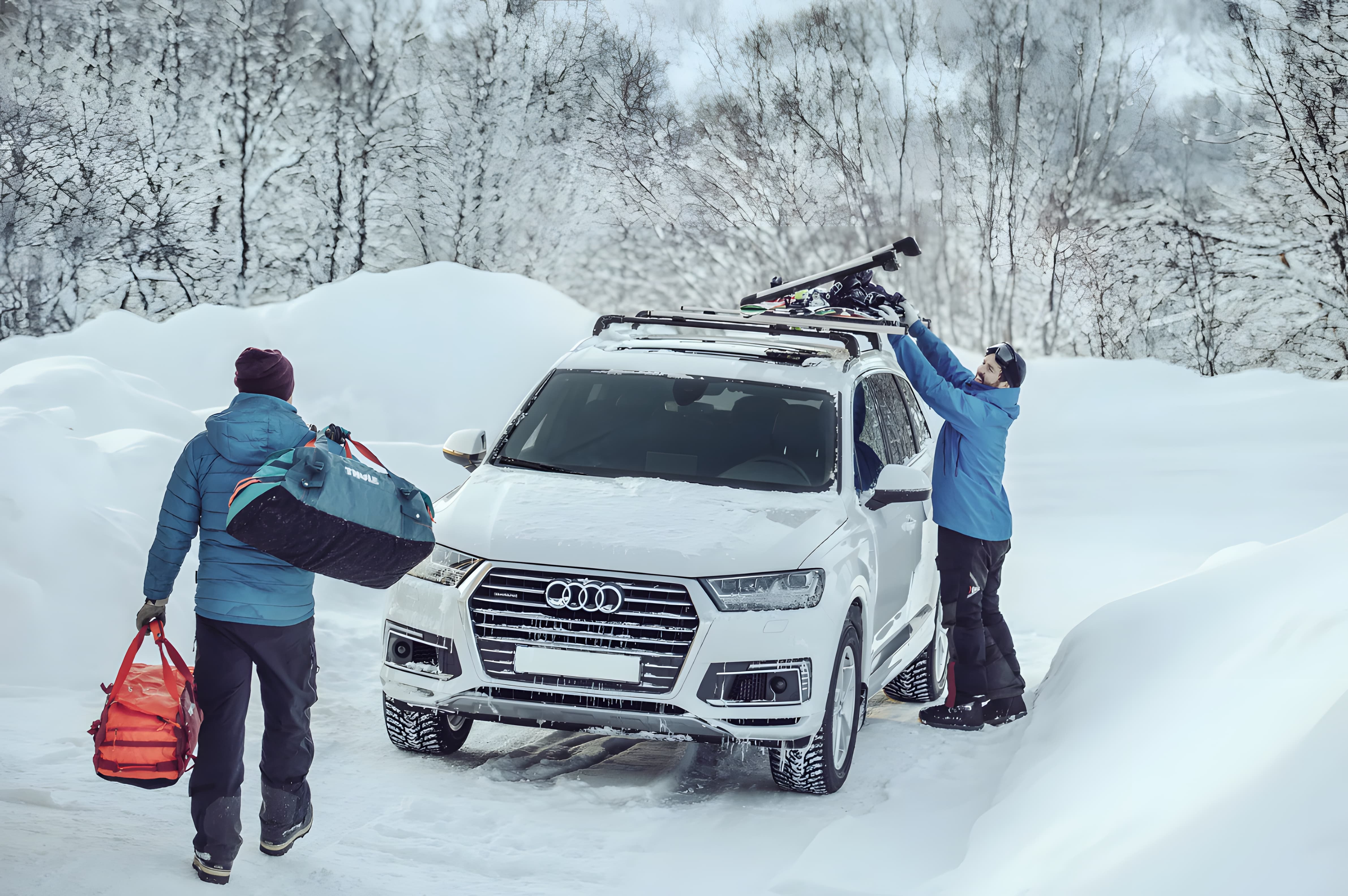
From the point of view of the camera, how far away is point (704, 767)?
5.60 meters

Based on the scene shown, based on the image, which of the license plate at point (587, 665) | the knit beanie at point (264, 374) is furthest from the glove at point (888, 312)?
the knit beanie at point (264, 374)

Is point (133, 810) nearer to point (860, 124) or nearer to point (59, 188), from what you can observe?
point (59, 188)

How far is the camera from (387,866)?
409 centimetres

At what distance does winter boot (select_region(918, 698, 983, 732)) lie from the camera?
621 centimetres

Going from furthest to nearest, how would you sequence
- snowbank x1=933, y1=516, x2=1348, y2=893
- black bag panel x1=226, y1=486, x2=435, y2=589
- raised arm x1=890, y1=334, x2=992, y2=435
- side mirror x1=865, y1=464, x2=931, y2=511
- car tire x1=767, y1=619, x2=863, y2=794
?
raised arm x1=890, y1=334, x2=992, y2=435
side mirror x1=865, y1=464, x2=931, y2=511
car tire x1=767, y1=619, x2=863, y2=794
black bag panel x1=226, y1=486, x2=435, y2=589
snowbank x1=933, y1=516, x2=1348, y2=893

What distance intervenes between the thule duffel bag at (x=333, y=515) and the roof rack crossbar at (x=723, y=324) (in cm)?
272

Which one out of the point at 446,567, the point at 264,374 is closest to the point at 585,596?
the point at 446,567

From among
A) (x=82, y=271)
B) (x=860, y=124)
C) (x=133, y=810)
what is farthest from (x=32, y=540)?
(x=860, y=124)

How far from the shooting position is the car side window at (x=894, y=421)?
21.1 feet

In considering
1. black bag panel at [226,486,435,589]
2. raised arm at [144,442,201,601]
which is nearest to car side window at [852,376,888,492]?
black bag panel at [226,486,435,589]

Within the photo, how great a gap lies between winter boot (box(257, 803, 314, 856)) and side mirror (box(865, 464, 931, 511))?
2.62 m

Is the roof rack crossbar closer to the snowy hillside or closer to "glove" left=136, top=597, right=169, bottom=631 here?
the snowy hillside

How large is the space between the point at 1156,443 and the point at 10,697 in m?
16.6

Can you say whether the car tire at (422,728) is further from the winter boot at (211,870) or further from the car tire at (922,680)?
the car tire at (922,680)
